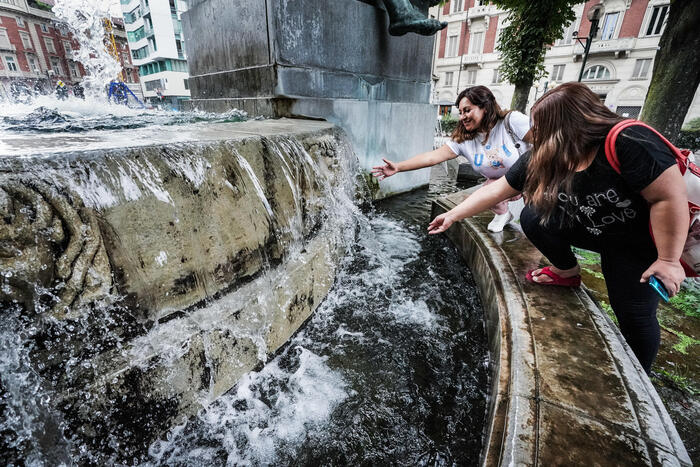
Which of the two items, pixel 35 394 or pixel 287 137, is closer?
pixel 35 394

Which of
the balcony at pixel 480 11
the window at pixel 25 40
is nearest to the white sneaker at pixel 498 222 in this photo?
the balcony at pixel 480 11

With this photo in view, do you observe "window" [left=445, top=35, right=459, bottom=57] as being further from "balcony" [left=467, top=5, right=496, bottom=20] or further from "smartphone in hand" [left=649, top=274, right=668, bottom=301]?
"smartphone in hand" [left=649, top=274, right=668, bottom=301]

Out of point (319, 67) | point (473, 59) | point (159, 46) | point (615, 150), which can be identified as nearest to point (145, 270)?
point (615, 150)

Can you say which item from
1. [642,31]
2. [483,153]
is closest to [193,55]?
[483,153]

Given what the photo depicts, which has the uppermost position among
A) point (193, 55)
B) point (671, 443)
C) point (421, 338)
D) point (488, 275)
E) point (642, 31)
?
point (642, 31)

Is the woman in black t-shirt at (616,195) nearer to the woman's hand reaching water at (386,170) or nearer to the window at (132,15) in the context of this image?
the woman's hand reaching water at (386,170)

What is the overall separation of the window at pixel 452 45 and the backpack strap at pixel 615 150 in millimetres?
39447

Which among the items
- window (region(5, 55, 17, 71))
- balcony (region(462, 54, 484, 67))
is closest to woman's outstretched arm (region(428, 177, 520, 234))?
balcony (region(462, 54, 484, 67))

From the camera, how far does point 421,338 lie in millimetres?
2334

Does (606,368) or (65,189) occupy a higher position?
(65,189)

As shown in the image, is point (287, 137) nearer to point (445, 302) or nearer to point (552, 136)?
point (552, 136)

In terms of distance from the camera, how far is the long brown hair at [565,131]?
58.9 inches

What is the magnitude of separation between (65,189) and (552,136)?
7.26 ft

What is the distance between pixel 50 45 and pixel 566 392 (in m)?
59.7
